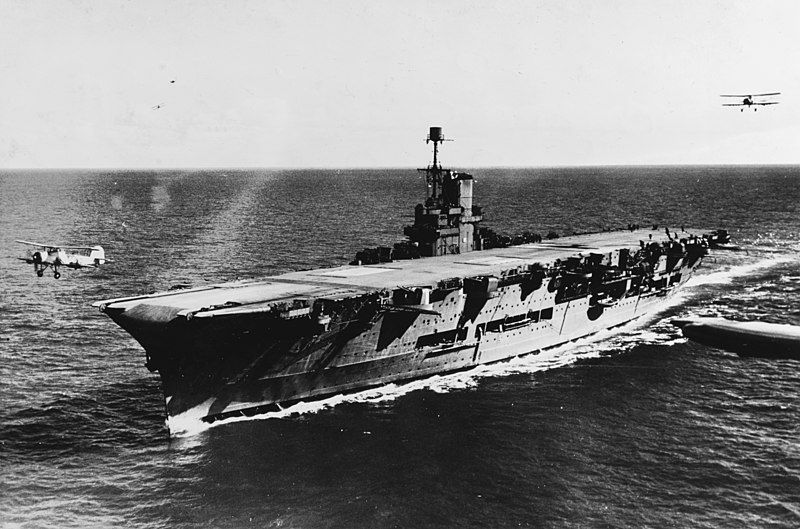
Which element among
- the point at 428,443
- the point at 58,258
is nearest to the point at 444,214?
the point at 428,443

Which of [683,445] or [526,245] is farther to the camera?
[526,245]

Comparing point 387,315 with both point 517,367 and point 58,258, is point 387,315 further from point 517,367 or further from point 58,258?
point 58,258

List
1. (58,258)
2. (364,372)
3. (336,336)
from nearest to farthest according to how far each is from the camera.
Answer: (336,336) → (364,372) → (58,258)

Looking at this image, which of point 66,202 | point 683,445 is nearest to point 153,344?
point 683,445

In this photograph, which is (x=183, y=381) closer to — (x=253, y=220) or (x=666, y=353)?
(x=666, y=353)

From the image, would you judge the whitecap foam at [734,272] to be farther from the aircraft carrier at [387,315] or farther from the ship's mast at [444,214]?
the ship's mast at [444,214]

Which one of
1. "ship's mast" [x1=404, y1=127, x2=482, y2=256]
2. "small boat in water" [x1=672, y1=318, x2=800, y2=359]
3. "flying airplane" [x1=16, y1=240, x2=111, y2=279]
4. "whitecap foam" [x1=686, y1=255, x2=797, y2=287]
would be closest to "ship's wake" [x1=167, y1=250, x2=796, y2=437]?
"small boat in water" [x1=672, y1=318, x2=800, y2=359]
